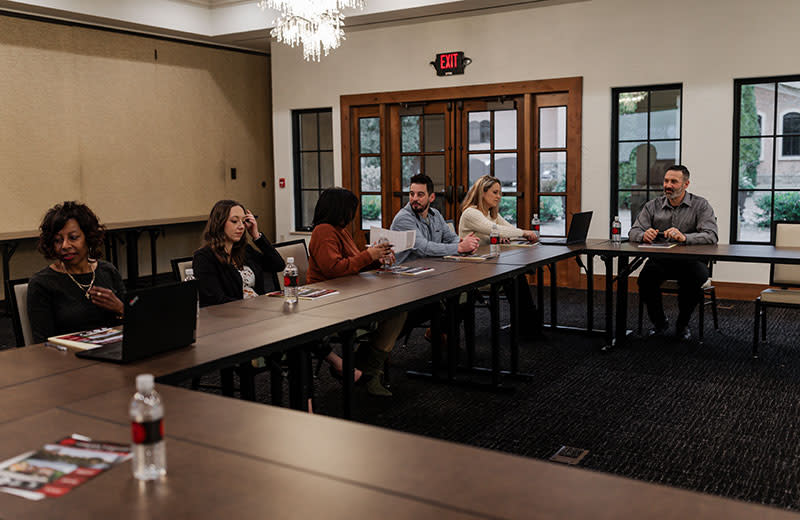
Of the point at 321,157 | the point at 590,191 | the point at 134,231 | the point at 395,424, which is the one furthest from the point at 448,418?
the point at 321,157

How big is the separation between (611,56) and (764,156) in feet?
5.54

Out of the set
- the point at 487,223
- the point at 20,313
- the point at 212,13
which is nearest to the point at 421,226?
the point at 487,223

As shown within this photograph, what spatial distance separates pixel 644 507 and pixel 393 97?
24.6 ft

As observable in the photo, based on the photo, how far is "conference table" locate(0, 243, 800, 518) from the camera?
1348 millimetres

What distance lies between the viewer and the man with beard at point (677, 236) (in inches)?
216

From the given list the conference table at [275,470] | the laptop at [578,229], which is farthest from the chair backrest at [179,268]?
the laptop at [578,229]

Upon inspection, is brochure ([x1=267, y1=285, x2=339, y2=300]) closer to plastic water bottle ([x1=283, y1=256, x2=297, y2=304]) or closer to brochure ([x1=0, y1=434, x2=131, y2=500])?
plastic water bottle ([x1=283, y1=256, x2=297, y2=304])

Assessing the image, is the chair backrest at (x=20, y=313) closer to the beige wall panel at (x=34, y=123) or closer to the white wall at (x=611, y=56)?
the beige wall panel at (x=34, y=123)

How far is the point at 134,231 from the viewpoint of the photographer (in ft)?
26.1

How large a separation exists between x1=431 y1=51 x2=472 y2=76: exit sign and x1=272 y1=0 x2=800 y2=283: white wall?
0.07 metres

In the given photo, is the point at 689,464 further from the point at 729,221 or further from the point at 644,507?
the point at 729,221

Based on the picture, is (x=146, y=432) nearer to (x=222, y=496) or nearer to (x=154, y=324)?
(x=222, y=496)

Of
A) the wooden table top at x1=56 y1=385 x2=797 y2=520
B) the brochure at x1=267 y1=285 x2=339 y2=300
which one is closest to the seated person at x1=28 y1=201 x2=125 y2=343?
the brochure at x1=267 y1=285 x2=339 y2=300

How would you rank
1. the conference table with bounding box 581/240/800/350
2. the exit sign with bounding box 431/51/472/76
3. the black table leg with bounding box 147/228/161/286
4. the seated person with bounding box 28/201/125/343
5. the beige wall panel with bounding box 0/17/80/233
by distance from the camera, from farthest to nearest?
the black table leg with bounding box 147/228/161/286, the exit sign with bounding box 431/51/472/76, the beige wall panel with bounding box 0/17/80/233, the conference table with bounding box 581/240/800/350, the seated person with bounding box 28/201/125/343
